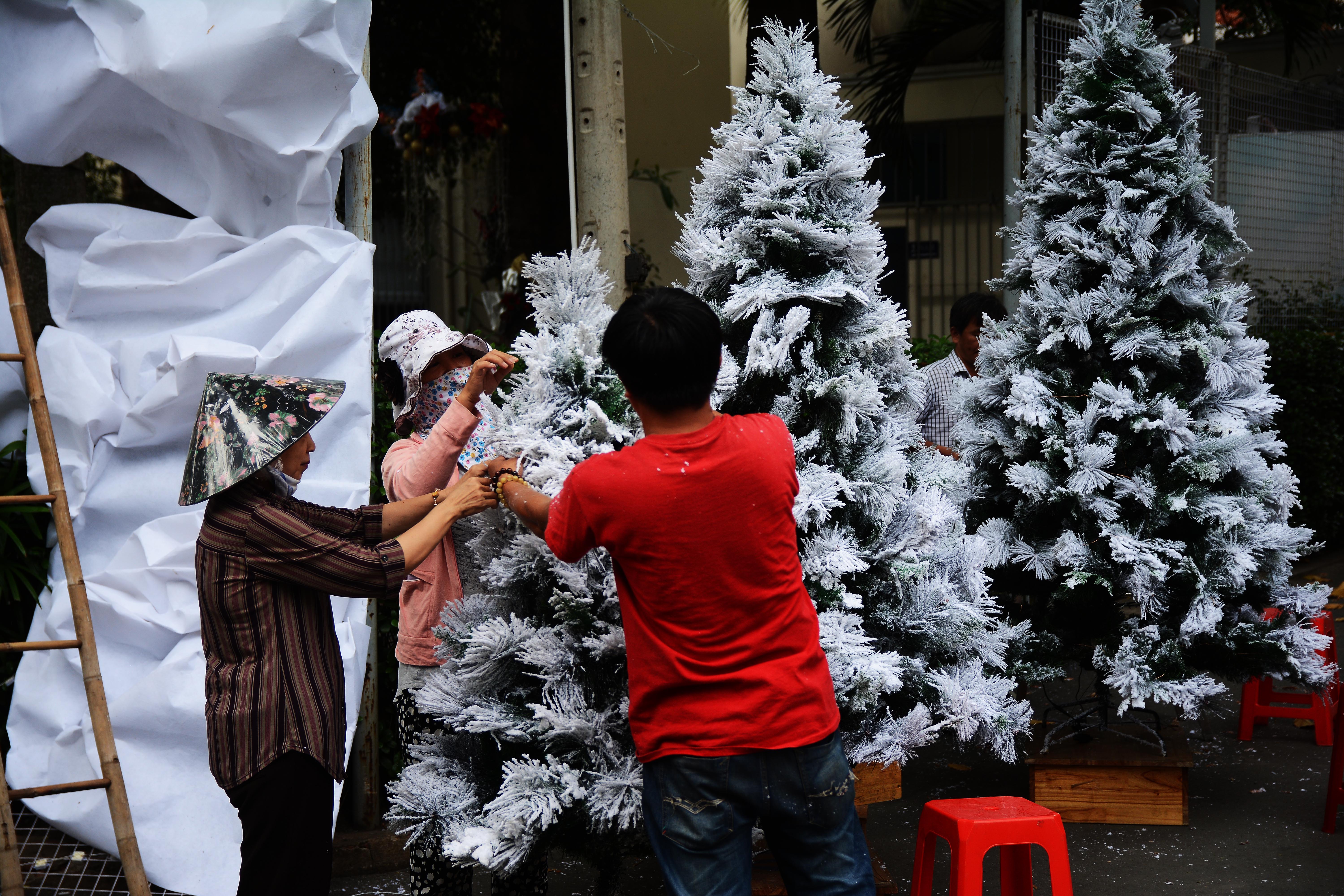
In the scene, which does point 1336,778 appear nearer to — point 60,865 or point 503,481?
point 503,481

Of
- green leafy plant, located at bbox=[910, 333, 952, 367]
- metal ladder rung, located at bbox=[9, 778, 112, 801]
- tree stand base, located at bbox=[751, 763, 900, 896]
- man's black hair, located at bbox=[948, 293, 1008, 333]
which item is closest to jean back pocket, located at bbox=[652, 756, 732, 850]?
tree stand base, located at bbox=[751, 763, 900, 896]

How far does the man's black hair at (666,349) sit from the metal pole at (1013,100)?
3.94 meters

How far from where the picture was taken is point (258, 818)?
2281 millimetres

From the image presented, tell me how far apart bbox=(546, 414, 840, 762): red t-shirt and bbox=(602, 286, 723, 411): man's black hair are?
76mm

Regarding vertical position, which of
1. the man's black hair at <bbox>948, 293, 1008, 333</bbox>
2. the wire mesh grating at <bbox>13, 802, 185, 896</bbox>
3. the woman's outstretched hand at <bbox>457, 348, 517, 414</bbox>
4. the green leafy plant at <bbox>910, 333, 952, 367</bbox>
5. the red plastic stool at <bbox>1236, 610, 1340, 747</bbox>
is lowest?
the red plastic stool at <bbox>1236, 610, 1340, 747</bbox>

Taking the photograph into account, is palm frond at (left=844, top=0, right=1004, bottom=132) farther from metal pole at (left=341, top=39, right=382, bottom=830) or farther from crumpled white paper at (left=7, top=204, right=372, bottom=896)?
crumpled white paper at (left=7, top=204, right=372, bottom=896)

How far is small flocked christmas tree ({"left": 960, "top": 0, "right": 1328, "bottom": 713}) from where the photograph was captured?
392cm

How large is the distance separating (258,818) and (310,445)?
0.79 m

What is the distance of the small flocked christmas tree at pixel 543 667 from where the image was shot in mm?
2410

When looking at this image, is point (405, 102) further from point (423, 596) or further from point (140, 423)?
point (423, 596)

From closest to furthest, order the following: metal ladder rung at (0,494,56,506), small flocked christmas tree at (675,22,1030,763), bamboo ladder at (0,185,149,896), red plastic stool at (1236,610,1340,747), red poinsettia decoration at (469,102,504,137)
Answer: small flocked christmas tree at (675,22,1030,763) → bamboo ladder at (0,185,149,896) → metal ladder rung at (0,494,56,506) → red plastic stool at (1236,610,1340,747) → red poinsettia decoration at (469,102,504,137)

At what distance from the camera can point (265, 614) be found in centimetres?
229

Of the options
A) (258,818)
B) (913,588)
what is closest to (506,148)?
(913,588)

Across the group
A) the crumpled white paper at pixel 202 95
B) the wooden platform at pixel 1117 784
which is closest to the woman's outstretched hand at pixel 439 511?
the crumpled white paper at pixel 202 95
